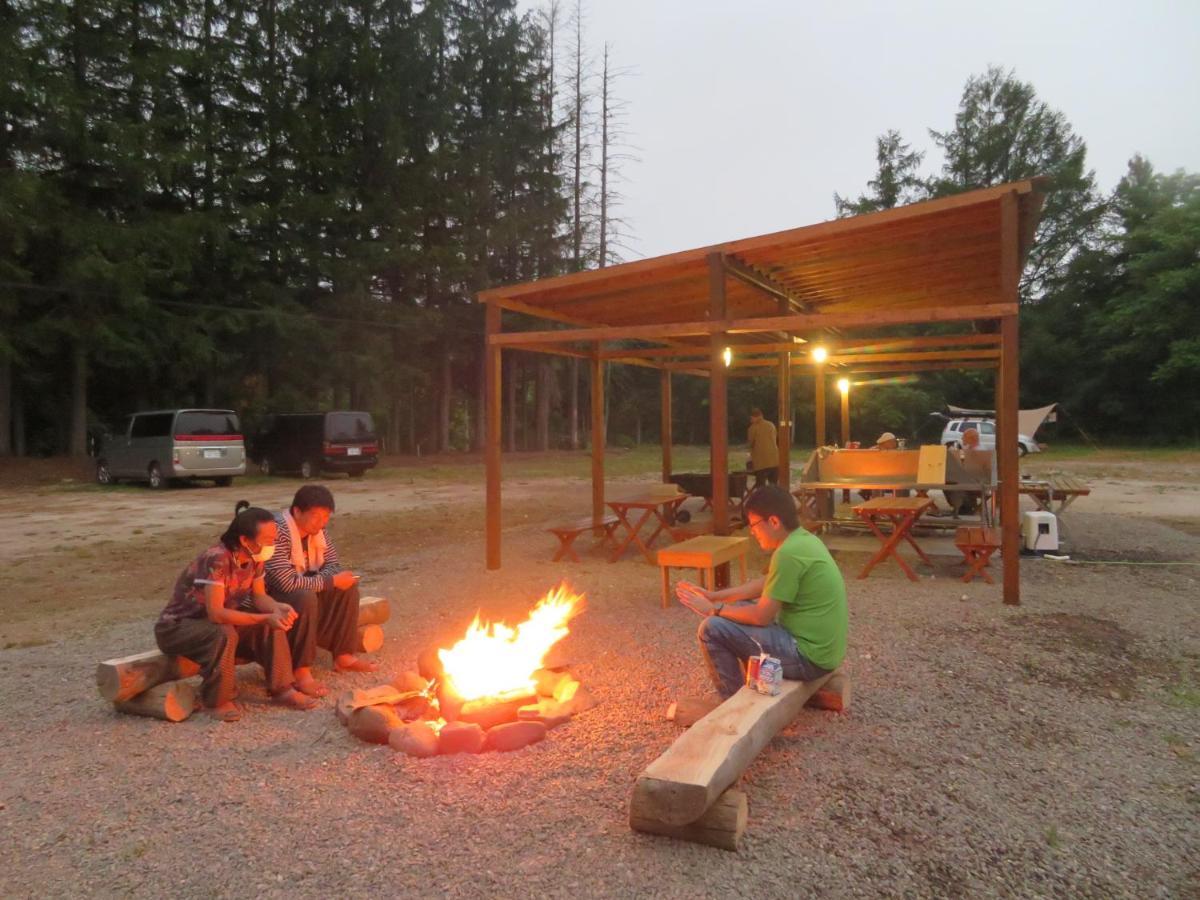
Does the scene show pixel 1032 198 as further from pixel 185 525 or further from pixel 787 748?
pixel 185 525

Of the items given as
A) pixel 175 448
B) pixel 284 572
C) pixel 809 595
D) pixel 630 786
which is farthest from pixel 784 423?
pixel 175 448

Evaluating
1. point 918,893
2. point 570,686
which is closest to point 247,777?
point 570,686

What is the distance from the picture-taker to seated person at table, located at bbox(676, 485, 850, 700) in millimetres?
3680

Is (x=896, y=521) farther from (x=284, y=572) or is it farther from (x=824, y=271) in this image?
(x=284, y=572)

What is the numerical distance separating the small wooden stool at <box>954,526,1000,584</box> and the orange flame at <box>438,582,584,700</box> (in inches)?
163

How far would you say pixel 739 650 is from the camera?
149 inches

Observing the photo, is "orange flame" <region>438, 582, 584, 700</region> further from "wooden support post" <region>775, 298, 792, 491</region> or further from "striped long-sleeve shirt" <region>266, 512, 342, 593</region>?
"wooden support post" <region>775, 298, 792, 491</region>

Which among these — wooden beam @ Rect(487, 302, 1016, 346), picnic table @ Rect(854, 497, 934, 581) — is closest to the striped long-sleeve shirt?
wooden beam @ Rect(487, 302, 1016, 346)

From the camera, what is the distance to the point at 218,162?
23.8 meters

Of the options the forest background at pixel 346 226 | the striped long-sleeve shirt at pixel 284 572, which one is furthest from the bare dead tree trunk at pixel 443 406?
the striped long-sleeve shirt at pixel 284 572

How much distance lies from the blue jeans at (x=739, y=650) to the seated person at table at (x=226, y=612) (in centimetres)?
213

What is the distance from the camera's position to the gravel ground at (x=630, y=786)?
2.68 meters

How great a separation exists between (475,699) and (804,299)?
8.57 meters

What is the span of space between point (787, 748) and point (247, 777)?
231 cm
